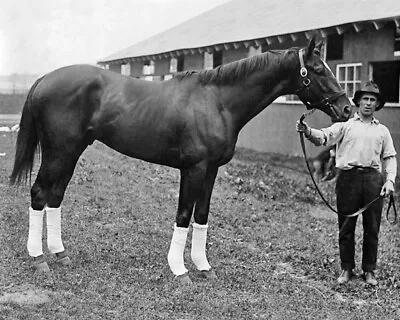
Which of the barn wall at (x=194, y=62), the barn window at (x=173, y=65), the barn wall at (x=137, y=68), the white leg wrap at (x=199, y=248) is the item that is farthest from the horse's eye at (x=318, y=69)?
the barn wall at (x=137, y=68)

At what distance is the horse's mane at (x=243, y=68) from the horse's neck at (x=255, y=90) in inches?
2.2

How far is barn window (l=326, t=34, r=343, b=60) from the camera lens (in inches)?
561

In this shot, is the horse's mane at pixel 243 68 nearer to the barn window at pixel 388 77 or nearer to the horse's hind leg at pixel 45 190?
the horse's hind leg at pixel 45 190

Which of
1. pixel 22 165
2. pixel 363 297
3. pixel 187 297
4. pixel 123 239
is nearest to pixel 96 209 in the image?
pixel 123 239

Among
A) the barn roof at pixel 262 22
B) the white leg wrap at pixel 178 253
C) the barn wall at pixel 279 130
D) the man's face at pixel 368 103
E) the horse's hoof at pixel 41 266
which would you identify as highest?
the barn roof at pixel 262 22

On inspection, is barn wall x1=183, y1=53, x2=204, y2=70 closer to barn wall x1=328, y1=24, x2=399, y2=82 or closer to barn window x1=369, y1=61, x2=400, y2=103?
barn wall x1=328, y1=24, x2=399, y2=82

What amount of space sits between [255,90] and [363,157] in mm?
1222

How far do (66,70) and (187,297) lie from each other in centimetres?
251

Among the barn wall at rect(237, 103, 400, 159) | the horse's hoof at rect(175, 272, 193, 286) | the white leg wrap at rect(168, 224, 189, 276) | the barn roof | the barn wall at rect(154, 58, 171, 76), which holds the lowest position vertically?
the horse's hoof at rect(175, 272, 193, 286)

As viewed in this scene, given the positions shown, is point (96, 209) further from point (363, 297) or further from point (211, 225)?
point (363, 297)

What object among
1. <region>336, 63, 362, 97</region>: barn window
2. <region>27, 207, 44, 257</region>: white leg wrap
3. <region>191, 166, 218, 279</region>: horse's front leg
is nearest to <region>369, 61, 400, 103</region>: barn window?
<region>336, 63, 362, 97</region>: barn window

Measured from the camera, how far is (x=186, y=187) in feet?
17.8

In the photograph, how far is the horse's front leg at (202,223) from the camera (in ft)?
18.3

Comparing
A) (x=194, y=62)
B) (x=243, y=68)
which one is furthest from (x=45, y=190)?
(x=194, y=62)
